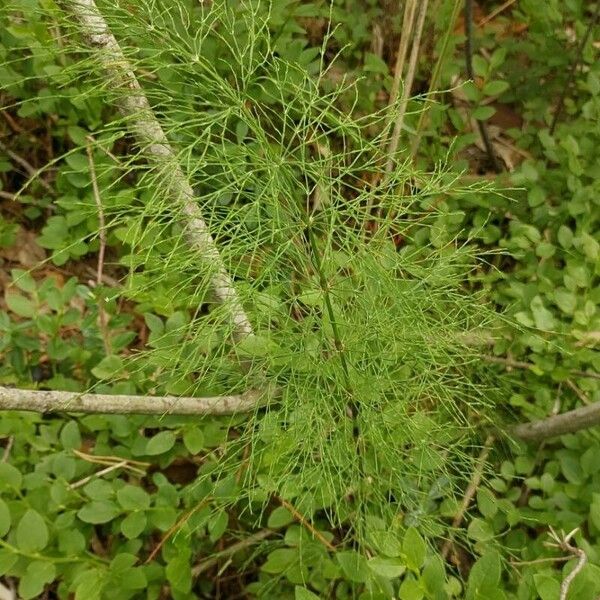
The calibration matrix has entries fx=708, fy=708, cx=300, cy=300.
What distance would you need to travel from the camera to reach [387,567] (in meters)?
1.35

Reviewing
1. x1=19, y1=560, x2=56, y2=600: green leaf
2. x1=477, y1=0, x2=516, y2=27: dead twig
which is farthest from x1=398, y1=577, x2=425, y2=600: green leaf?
x1=477, y1=0, x2=516, y2=27: dead twig

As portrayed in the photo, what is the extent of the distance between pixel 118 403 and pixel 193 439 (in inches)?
12.4

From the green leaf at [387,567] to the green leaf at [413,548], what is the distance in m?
0.02

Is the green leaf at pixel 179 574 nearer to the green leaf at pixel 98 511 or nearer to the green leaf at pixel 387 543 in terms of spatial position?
the green leaf at pixel 98 511

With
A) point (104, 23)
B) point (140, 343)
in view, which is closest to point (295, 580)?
point (140, 343)

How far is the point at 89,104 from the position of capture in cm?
219

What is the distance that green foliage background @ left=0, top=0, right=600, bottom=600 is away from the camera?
1.35 m

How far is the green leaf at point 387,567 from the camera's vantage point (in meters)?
1.34

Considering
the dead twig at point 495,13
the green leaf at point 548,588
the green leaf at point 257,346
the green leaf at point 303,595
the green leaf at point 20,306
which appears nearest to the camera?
the green leaf at point 548,588

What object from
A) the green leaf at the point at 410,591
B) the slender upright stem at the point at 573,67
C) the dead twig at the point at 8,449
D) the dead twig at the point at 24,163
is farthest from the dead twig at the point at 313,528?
the slender upright stem at the point at 573,67

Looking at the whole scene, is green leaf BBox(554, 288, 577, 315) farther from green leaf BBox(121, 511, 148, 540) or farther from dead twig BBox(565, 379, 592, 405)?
green leaf BBox(121, 511, 148, 540)

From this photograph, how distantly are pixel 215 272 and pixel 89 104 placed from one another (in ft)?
3.70

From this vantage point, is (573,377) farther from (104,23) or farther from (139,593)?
(104,23)

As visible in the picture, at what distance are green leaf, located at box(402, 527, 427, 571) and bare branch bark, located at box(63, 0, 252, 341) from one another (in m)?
0.53
